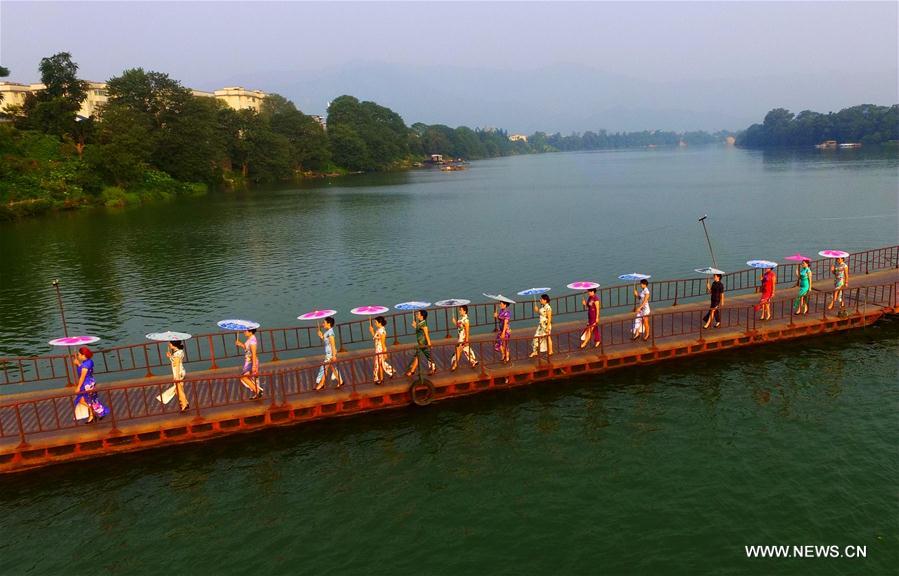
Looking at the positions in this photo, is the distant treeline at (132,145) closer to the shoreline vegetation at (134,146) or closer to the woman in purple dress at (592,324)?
the shoreline vegetation at (134,146)

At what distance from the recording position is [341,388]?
1984 centimetres

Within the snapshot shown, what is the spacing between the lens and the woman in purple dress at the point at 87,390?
17266mm

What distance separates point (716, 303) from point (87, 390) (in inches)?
885

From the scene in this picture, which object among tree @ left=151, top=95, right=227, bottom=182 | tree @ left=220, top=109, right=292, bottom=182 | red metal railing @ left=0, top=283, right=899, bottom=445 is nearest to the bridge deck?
red metal railing @ left=0, top=283, right=899, bottom=445

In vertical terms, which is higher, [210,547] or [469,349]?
[469,349]

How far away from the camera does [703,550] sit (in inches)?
523

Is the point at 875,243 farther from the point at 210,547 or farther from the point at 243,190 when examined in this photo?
the point at 243,190

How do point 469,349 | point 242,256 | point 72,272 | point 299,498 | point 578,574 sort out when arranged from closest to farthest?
point 578,574 → point 299,498 → point 469,349 → point 72,272 → point 242,256

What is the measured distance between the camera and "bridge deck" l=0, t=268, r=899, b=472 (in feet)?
56.6

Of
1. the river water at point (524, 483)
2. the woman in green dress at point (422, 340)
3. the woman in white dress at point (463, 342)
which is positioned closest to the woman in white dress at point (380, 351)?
the woman in green dress at point (422, 340)

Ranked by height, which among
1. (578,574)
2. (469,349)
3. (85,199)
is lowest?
(578,574)

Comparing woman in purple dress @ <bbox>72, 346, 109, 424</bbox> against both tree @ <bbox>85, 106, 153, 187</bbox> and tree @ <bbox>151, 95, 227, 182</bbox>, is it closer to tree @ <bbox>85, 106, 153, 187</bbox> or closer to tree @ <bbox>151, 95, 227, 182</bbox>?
tree @ <bbox>85, 106, 153, 187</bbox>

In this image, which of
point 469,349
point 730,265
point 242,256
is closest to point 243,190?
point 242,256

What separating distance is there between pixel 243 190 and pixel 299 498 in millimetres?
109257
